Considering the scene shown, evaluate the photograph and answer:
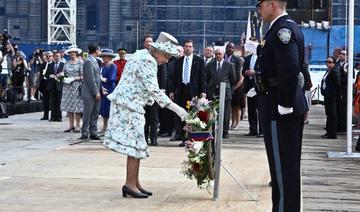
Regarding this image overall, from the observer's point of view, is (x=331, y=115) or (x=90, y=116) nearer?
(x=90, y=116)

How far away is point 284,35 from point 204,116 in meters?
2.76

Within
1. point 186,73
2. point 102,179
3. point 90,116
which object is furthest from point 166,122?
point 102,179

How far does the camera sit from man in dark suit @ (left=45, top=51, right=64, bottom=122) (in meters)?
20.5

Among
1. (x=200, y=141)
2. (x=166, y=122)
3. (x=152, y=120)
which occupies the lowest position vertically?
(x=166, y=122)

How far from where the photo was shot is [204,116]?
9078 mm

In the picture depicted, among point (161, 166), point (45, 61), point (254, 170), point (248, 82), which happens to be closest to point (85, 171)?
point (161, 166)

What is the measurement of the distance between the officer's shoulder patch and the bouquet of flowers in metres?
2.55

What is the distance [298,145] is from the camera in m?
6.59

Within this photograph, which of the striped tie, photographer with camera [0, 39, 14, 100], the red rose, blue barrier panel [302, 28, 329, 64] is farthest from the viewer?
blue barrier panel [302, 28, 329, 64]

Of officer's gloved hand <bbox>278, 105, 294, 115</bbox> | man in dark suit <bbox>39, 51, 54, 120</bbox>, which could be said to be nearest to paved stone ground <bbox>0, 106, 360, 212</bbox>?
officer's gloved hand <bbox>278, 105, 294, 115</bbox>

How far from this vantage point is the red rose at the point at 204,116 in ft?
29.7

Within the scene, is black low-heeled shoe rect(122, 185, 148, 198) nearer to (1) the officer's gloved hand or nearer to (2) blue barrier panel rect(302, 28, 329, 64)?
(1) the officer's gloved hand

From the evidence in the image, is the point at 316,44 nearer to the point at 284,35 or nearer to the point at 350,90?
the point at 350,90

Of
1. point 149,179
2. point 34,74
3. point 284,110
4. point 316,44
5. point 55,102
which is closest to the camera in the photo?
point 284,110
